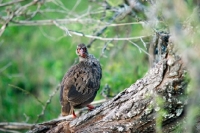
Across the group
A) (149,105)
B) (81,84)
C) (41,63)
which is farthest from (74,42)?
(41,63)

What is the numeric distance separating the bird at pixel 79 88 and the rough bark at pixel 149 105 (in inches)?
41.6

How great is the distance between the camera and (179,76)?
4730mm

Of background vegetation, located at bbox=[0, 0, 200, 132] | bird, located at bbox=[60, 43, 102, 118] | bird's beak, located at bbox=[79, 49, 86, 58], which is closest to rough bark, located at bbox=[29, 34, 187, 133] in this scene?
background vegetation, located at bbox=[0, 0, 200, 132]

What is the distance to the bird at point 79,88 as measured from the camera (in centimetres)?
680

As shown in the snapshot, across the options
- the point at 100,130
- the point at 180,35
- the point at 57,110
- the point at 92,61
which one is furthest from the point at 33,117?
the point at 180,35

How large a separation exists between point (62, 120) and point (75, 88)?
80 cm

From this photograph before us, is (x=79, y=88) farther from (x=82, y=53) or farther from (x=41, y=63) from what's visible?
(x=41, y=63)

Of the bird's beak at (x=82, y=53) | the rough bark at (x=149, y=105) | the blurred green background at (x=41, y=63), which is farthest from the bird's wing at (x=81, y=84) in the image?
the blurred green background at (x=41, y=63)

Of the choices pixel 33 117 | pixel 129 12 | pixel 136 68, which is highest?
pixel 129 12

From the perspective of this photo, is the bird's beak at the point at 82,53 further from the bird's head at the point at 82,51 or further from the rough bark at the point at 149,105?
the rough bark at the point at 149,105

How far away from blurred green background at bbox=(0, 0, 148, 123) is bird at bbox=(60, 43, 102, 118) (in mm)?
1826

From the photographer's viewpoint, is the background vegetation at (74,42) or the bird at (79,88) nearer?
the background vegetation at (74,42)

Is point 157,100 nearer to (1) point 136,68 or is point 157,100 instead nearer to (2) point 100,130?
(2) point 100,130

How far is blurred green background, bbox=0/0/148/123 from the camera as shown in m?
10.0
